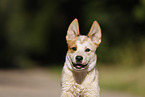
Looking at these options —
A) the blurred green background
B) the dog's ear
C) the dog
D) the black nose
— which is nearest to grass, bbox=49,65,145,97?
the blurred green background

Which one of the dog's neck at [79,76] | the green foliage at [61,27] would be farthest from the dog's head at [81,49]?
the green foliage at [61,27]

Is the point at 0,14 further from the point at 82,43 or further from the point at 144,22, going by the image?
the point at 82,43

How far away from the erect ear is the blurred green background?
10284 mm

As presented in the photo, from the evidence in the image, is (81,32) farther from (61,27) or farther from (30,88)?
(30,88)

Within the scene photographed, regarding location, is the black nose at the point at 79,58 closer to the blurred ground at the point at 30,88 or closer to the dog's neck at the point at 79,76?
the dog's neck at the point at 79,76

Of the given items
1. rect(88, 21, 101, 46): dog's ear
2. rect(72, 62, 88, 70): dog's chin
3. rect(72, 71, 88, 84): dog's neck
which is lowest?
rect(72, 71, 88, 84): dog's neck

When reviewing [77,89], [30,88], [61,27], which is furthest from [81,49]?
[61,27]

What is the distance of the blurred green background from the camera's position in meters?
24.3

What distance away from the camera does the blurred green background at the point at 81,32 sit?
24266mm

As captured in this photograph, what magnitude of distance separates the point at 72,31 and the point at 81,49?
1.83ft

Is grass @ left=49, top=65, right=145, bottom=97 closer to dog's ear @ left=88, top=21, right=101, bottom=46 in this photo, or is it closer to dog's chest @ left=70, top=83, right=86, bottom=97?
dog's ear @ left=88, top=21, right=101, bottom=46

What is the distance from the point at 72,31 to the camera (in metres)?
8.25

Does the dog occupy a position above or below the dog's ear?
below

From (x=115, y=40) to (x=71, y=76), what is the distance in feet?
69.5
